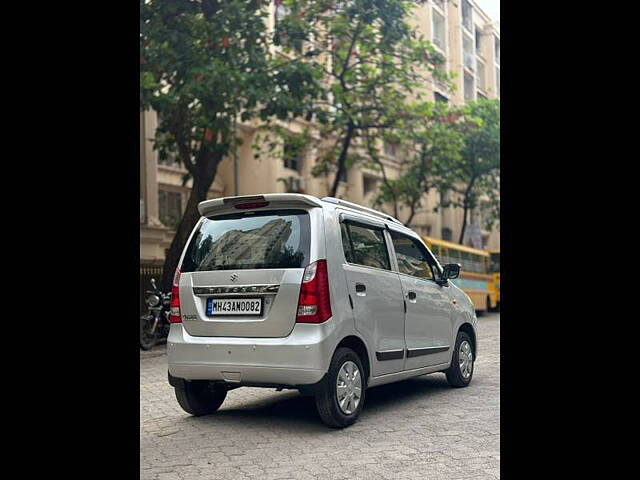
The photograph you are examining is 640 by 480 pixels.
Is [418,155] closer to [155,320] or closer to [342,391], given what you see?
[155,320]

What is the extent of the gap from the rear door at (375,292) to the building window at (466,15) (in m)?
2.05

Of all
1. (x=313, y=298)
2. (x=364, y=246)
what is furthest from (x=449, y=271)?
(x=313, y=298)

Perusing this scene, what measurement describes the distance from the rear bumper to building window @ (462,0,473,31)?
7.10ft

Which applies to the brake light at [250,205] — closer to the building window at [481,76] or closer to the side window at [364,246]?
the side window at [364,246]

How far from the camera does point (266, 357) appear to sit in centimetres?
481

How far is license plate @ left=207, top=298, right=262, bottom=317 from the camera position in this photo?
488 centimetres

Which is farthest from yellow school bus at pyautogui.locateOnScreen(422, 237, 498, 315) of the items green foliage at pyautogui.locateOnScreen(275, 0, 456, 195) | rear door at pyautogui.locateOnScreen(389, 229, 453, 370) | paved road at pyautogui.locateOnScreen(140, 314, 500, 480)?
paved road at pyautogui.locateOnScreen(140, 314, 500, 480)

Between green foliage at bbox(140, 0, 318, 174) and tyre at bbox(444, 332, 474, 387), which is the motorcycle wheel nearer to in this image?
green foliage at bbox(140, 0, 318, 174)

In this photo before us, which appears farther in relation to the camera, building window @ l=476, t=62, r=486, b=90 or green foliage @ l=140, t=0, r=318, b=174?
green foliage @ l=140, t=0, r=318, b=174

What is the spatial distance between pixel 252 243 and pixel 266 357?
0.80 metres

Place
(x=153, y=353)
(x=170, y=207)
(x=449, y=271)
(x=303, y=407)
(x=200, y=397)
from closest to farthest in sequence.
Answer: (x=200, y=397) → (x=303, y=407) → (x=449, y=271) → (x=153, y=353) → (x=170, y=207)

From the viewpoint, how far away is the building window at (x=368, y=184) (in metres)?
21.9

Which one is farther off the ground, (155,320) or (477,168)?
(477,168)
